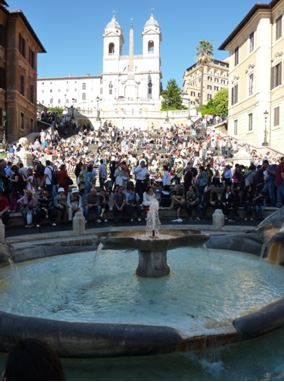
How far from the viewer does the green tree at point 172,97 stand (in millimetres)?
92875

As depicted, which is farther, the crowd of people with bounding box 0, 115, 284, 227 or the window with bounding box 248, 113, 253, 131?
the window with bounding box 248, 113, 253, 131

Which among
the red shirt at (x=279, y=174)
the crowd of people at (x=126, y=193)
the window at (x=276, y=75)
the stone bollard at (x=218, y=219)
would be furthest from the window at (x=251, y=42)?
the stone bollard at (x=218, y=219)

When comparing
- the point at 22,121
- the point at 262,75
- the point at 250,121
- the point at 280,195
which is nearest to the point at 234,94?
the point at 250,121

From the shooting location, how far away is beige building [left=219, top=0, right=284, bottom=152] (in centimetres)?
3300

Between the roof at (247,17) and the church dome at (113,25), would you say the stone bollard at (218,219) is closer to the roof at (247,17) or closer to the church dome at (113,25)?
the roof at (247,17)

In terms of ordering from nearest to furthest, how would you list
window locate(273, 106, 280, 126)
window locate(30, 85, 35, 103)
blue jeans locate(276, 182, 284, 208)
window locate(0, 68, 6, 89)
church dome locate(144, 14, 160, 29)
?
1. blue jeans locate(276, 182, 284, 208)
2. window locate(273, 106, 280, 126)
3. window locate(0, 68, 6, 89)
4. window locate(30, 85, 35, 103)
5. church dome locate(144, 14, 160, 29)

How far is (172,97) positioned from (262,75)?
59282 mm

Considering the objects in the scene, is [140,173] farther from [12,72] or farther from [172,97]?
[172,97]

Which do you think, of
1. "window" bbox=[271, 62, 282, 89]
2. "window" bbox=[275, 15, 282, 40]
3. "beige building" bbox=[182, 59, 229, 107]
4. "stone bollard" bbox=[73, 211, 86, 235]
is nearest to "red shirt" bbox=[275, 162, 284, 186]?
"stone bollard" bbox=[73, 211, 86, 235]

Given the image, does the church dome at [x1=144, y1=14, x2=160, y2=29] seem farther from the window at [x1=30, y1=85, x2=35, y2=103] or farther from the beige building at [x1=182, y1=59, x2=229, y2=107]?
the window at [x1=30, y1=85, x2=35, y2=103]

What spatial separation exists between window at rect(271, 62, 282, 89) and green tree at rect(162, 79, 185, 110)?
5815 centimetres

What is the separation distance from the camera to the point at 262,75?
35031 mm

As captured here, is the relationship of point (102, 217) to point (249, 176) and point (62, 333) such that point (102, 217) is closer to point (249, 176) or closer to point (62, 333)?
point (249, 176)

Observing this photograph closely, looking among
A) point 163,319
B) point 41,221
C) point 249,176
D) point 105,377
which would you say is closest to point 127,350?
point 105,377
